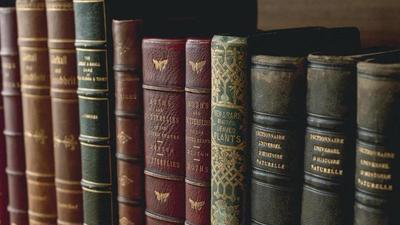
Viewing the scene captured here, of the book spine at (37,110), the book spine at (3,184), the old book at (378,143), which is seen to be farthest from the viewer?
the book spine at (3,184)

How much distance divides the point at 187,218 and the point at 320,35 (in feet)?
1.04

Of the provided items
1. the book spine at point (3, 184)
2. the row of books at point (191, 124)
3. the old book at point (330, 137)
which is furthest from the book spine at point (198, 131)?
the book spine at point (3, 184)

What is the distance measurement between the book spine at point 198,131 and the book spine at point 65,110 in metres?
0.23

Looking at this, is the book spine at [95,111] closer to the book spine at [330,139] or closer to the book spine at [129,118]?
the book spine at [129,118]

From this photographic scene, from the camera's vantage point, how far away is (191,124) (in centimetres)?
80

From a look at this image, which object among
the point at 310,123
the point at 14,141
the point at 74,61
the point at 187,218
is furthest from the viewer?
the point at 14,141

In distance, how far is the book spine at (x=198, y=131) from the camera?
0.78m

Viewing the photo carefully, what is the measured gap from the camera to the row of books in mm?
658

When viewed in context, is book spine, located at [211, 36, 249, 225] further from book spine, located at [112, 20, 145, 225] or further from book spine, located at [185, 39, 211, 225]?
book spine, located at [112, 20, 145, 225]

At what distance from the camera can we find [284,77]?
0.70 meters

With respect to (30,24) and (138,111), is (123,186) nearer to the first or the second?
(138,111)

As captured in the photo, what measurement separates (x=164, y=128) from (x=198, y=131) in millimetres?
62

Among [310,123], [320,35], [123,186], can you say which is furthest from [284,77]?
[123,186]

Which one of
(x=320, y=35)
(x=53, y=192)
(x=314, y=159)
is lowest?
(x=53, y=192)
